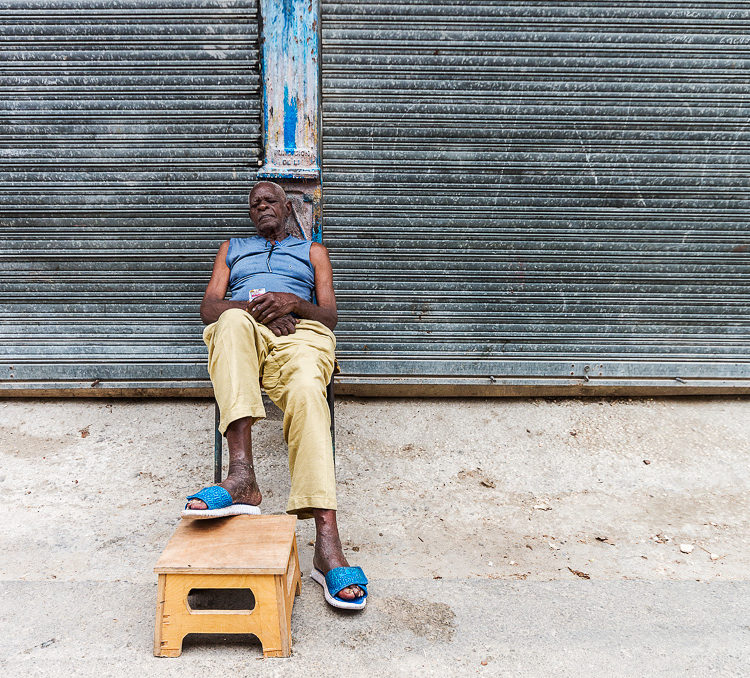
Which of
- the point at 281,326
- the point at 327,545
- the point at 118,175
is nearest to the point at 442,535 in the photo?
the point at 327,545

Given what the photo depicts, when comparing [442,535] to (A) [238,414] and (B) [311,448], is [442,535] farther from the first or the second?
(A) [238,414]

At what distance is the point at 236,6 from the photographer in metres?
3.55

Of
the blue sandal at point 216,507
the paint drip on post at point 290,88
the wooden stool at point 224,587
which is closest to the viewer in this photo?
the wooden stool at point 224,587

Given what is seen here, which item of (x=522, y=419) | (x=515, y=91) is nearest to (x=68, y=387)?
(x=522, y=419)

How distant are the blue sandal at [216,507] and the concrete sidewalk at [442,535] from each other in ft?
1.44

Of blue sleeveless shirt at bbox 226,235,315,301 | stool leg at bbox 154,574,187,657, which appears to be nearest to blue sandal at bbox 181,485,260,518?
stool leg at bbox 154,574,187,657

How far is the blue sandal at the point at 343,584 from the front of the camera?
219 cm

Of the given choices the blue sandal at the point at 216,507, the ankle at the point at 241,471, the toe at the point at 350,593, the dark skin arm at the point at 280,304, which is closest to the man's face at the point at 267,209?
the dark skin arm at the point at 280,304

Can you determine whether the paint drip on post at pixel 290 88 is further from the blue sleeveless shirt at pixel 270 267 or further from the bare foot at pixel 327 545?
the bare foot at pixel 327 545

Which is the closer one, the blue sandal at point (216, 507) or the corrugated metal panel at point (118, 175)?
the blue sandal at point (216, 507)

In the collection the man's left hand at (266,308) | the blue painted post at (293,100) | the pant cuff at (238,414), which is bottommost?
the pant cuff at (238,414)

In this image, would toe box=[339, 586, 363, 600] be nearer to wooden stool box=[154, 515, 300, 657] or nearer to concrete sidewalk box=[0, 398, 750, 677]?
concrete sidewalk box=[0, 398, 750, 677]

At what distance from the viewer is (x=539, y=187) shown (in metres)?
3.85

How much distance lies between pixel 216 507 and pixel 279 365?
778mm
